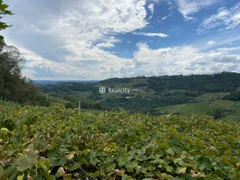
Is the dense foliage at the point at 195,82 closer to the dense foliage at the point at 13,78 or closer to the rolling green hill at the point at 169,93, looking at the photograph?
the rolling green hill at the point at 169,93

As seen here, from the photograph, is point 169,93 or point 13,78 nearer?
point 13,78

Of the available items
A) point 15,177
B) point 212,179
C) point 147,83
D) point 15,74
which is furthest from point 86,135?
point 147,83

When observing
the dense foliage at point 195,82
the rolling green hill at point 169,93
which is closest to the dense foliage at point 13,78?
the rolling green hill at point 169,93

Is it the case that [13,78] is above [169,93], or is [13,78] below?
above

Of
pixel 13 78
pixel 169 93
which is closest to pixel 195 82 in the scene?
pixel 169 93

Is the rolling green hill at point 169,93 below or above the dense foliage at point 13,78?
below

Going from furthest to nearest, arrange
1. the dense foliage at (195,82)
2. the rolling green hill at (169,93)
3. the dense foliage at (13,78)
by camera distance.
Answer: the dense foliage at (195,82) → the rolling green hill at (169,93) → the dense foliage at (13,78)

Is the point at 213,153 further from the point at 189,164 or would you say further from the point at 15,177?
the point at 15,177

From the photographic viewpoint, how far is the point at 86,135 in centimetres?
234

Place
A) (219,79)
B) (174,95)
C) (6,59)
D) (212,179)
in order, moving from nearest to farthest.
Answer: (212,179)
(6,59)
(174,95)
(219,79)

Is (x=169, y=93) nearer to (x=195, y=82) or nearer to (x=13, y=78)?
(x=195, y=82)

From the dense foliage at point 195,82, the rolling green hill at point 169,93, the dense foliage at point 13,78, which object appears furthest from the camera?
the dense foliage at point 195,82

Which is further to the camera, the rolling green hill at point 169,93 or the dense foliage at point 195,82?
the dense foliage at point 195,82

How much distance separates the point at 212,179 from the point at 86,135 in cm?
129
